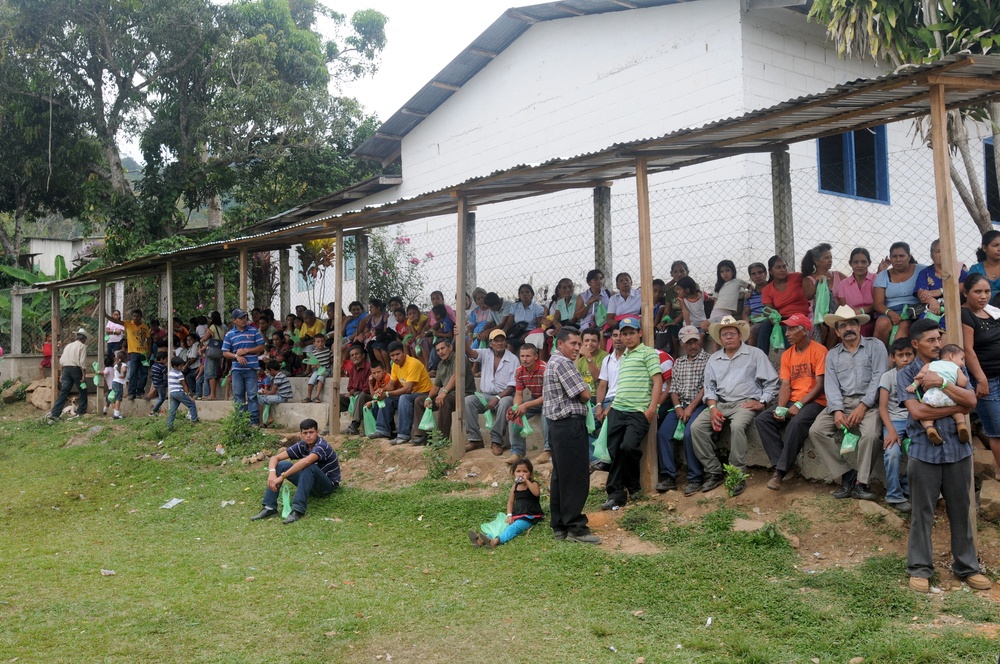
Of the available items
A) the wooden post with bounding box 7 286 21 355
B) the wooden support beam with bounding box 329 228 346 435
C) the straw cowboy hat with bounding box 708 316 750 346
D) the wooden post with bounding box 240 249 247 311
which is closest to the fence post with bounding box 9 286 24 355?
the wooden post with bounding box 7 286 21 355

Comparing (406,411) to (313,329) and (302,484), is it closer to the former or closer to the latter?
(302,484)

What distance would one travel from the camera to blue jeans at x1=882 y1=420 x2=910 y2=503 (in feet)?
21.6

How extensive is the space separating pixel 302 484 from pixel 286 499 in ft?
0.72

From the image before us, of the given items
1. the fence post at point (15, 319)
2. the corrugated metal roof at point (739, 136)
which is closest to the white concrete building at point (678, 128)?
the corrugated metal roof at point (739, 136)

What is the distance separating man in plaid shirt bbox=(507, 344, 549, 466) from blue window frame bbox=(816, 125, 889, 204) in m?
5.25

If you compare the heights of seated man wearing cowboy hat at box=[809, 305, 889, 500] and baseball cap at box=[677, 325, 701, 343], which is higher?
baseball cap at box=[677, 325, 701, 343]

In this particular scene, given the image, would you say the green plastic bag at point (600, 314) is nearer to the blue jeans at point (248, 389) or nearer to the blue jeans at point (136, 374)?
the blue jeans at point (248, 389)

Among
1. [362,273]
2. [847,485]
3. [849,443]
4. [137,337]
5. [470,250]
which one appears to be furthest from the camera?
[137,337]

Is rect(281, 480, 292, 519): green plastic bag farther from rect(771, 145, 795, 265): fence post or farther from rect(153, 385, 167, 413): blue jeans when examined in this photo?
rect(153, 385, 167, 413): blue jeans

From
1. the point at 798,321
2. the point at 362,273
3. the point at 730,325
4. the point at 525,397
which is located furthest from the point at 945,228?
the point at 362,273

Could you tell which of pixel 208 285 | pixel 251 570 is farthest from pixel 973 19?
pixel 208 285

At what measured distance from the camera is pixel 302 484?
923cm

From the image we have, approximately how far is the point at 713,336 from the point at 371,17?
2126 cm

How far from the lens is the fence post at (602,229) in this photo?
35.2 feet
